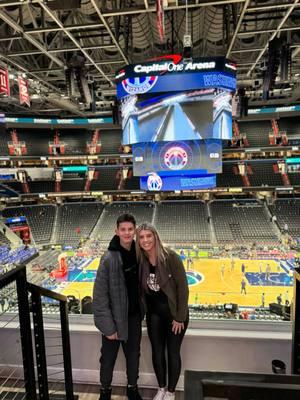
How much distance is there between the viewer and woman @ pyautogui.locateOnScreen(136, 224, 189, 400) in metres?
2.27

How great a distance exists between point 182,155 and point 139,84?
220 cm

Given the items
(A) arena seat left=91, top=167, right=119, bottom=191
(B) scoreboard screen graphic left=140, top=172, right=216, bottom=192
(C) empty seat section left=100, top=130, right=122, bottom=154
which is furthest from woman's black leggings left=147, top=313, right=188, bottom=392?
(C) empty seat section left=100, top=130, right=122, bottom=154

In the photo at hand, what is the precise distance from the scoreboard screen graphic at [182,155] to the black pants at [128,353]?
6199 mm

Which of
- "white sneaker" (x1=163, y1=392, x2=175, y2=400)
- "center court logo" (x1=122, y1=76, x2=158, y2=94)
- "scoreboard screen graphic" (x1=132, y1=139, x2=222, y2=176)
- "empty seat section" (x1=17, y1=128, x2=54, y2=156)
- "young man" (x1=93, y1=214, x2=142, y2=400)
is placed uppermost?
"empty seat section" (x1=17, y1=128, x2=54, y2=156)

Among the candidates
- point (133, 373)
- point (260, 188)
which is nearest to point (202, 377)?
point (133, 373)

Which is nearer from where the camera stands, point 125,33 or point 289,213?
point 125,33

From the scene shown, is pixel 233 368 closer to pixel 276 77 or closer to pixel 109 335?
pixel 109 335

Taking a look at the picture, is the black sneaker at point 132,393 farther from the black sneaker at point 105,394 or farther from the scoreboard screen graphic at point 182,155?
→ the scoreboard screen graphic at point 182,155

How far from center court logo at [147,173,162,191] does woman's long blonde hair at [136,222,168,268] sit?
267 inches

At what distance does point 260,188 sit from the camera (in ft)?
64.7

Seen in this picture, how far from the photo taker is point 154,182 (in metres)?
9.11

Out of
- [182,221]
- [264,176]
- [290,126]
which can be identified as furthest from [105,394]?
[290,126]

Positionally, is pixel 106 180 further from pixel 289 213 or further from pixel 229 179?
pixel 289 213

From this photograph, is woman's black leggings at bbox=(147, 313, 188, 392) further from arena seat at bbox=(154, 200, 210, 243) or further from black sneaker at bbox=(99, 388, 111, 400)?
arena seat at bbox=(154, 200, 210, 243)
